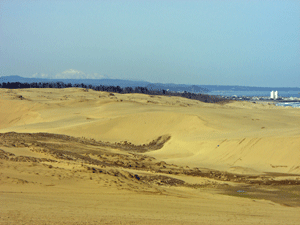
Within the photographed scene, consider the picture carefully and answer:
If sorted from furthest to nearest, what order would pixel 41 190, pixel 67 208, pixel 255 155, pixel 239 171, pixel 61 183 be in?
pixel 255 155
pixel 239 171
pixel 61 183
pixel 41 190
pixel 67 208

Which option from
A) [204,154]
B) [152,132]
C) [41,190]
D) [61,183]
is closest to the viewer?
[41,190]

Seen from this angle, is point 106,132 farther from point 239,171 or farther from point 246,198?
point 246,198

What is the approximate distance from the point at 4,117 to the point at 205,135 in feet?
75.0

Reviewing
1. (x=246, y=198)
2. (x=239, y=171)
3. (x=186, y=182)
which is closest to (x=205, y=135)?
(x=239, y=171)

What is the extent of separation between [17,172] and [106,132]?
1322cm

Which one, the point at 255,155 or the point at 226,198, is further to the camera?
the point at 255,155

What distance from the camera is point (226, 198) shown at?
8.29 meters

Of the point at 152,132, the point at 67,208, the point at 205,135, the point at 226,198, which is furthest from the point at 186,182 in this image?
the point at 152,132

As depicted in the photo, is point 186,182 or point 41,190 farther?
point 186,182

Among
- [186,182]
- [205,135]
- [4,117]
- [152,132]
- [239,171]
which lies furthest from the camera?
[4,117]

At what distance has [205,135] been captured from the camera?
17984 mm

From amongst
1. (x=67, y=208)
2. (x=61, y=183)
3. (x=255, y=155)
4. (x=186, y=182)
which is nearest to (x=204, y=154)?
(x=255, y=155)

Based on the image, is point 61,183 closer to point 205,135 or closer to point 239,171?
point 239,171

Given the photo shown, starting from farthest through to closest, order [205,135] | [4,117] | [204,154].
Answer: [4,117] < [205,135] < [204,154]
